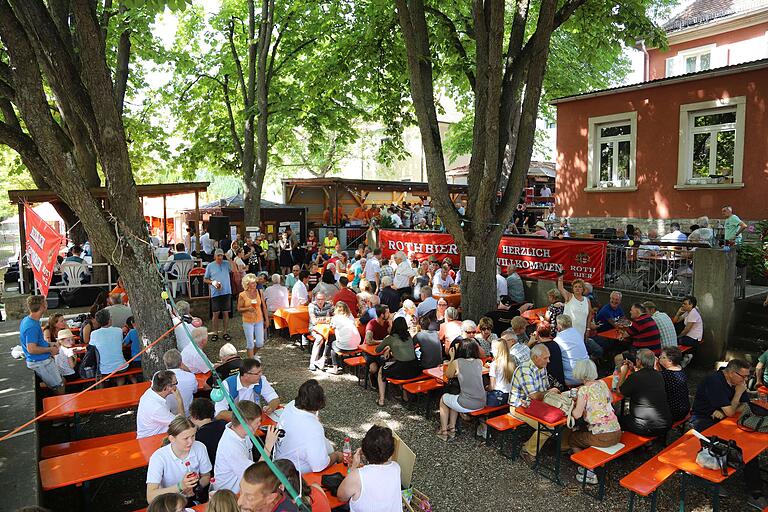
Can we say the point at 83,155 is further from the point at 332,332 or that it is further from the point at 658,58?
the point at 658,58

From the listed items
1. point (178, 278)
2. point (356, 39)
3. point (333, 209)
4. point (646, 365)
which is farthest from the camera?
point (333, 209)

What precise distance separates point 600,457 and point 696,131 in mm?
A: 12093

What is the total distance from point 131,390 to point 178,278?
262 inches

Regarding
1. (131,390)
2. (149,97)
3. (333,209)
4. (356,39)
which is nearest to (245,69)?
(149,97)

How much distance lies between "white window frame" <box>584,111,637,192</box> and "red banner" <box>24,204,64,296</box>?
14.4 m

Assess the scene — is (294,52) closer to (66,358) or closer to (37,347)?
(66,358)

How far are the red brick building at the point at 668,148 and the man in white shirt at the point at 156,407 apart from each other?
45.7 ft

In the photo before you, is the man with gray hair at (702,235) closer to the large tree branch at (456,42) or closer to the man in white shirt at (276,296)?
the large tree branch at (456,42)

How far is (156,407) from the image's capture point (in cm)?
505

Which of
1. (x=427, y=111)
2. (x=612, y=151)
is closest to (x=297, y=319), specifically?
(x=427, y=111)

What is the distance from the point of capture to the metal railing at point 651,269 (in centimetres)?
957

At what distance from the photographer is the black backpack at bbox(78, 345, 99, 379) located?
7.09 m

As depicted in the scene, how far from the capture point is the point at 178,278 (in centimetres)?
1275

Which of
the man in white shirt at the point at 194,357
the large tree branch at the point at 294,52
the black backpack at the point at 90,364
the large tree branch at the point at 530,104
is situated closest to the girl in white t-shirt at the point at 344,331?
the man in white shirt at the point at 194,357
